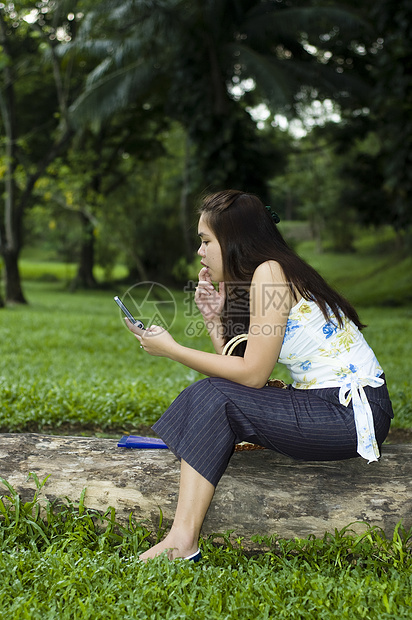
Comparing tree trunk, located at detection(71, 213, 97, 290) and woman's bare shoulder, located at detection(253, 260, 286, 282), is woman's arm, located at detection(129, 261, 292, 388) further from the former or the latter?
tree trunk, located at detection(71, 213, 97, 290)

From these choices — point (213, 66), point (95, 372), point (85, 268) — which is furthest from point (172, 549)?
point (85, 268)

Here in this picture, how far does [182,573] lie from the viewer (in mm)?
2113

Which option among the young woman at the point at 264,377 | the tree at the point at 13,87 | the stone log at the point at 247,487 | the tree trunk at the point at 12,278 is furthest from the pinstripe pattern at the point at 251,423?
the tree trunk at the point at 12,278

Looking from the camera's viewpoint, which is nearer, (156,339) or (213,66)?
(156,339)

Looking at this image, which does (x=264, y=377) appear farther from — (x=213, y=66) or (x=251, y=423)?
(x=213, y=66)

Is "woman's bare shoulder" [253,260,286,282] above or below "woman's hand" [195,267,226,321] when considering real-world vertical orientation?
above

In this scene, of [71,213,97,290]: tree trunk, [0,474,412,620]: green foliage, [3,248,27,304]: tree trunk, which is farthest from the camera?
[71,213,97,290]: tree trunk

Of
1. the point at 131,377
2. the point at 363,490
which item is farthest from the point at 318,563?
the point at 131,377

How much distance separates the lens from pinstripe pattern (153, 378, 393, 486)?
87.0 inches

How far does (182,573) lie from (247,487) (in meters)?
0.45

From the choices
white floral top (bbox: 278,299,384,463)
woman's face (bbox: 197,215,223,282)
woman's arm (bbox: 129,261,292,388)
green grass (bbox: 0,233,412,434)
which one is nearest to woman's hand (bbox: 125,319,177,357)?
woman's arm (bbox: 129,261,292,388)

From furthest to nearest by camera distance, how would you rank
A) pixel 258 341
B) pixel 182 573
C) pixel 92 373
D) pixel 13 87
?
pixel 13 87
pixel 92 373
pixel 258 341
pixel 182 573

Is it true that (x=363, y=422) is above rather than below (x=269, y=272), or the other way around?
below

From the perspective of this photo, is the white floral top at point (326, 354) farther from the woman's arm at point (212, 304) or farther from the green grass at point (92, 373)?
the green grass at point (92, 373)
